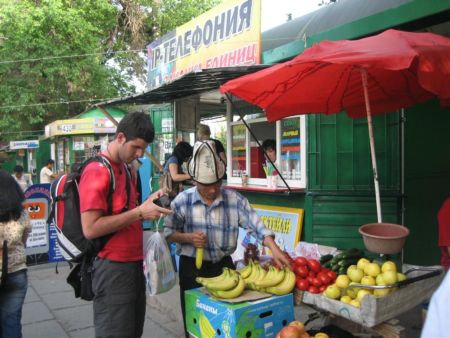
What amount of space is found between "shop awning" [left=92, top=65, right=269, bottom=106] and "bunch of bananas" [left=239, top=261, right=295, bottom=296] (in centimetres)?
284

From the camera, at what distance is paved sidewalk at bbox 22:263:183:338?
487 cm

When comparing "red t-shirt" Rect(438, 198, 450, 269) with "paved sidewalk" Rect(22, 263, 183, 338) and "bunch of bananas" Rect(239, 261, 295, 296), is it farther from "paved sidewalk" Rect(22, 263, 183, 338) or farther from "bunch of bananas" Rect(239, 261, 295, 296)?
"paved sidewalk" Rect(22, 263, 183, 338)

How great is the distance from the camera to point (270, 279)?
273 centimetres

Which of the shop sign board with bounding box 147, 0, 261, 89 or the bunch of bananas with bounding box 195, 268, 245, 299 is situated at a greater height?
the shop sign board with bounding box 147, 0, 261, 89

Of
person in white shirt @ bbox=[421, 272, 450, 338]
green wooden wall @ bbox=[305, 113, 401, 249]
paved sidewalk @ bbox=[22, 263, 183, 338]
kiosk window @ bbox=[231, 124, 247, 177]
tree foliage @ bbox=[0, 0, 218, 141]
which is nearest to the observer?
person in white shirt @ bbox=[421, 272, 450, 338]

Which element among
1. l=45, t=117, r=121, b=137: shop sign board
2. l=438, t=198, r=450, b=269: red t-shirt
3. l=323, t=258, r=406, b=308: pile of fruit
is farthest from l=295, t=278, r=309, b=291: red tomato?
l=45, t=117, r=121, b=137: shop sign board

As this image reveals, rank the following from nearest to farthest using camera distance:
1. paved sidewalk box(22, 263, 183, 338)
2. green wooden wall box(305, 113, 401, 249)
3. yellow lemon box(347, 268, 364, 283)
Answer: yellow lemon box(347, 268, 364, 283) < paved sidewalk box(22, 263, 183, 338) < green wooden wall box(305, 113, 401, 249)

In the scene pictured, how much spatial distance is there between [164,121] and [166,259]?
763 cm

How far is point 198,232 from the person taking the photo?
118 inches

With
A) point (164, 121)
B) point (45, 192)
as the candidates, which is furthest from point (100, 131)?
point (45, 192)

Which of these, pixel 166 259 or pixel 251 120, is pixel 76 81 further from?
pixel 166 259

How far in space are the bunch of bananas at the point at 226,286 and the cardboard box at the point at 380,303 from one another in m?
0.46

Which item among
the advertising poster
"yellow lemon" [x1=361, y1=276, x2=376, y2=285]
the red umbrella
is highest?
the red umbrella

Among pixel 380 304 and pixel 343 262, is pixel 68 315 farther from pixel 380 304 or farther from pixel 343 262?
pixel 380 304
